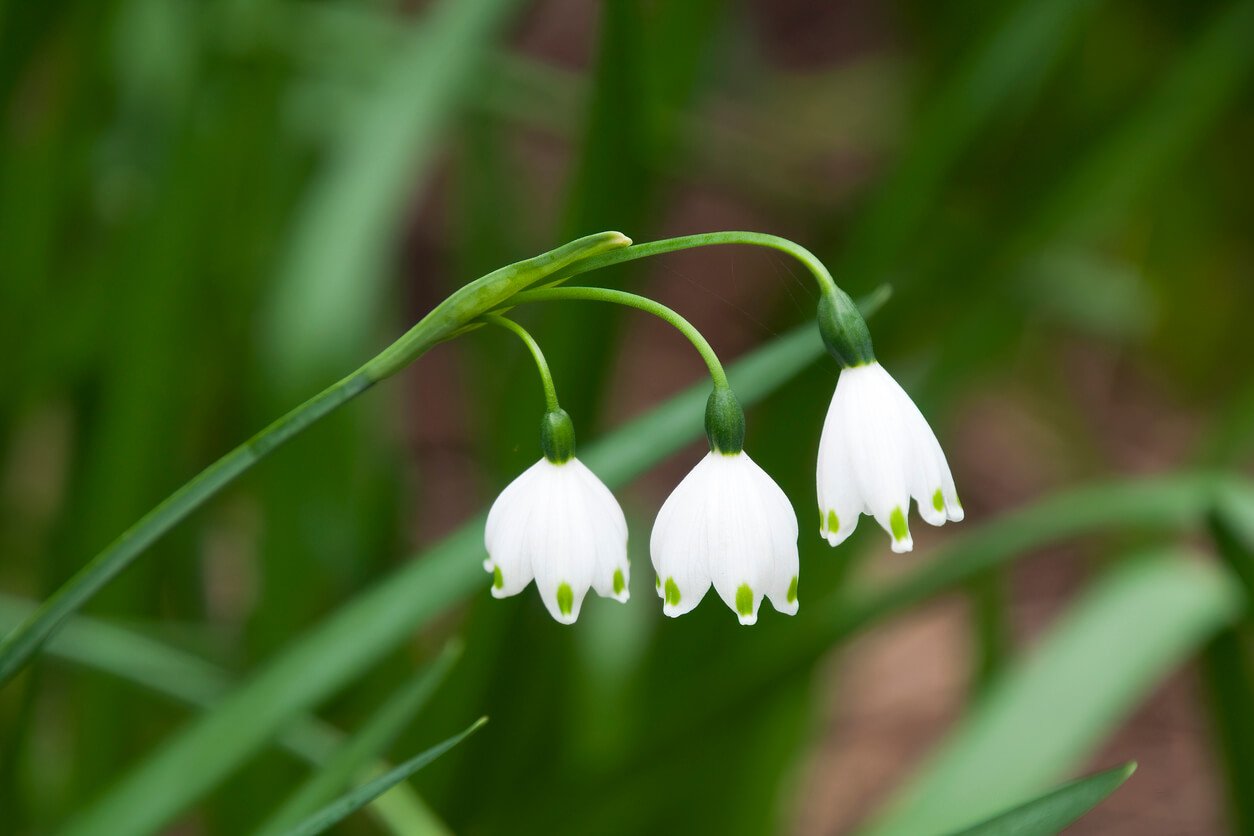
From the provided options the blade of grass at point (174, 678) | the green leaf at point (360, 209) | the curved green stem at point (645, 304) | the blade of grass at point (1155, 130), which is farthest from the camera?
the blade of grass at point (1155, 130)

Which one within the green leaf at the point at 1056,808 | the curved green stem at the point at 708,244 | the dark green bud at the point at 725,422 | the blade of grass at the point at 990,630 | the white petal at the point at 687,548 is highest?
the blade of grass at the point at 990,630

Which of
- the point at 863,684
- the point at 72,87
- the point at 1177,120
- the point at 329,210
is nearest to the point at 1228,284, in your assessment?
the point at 863,684

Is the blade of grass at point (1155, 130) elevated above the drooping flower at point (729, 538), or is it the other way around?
the blade of grass at point (1155, 130)

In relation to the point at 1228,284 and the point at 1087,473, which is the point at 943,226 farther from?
the point at 1228,284

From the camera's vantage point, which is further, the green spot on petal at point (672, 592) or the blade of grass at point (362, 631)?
the blade of grass at point (362, 631)

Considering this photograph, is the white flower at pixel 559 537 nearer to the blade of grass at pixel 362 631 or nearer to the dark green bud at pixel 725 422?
the dark green bud at pixel 725 422

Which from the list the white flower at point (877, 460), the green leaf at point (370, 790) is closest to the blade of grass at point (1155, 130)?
the white flower at point (877, 460)

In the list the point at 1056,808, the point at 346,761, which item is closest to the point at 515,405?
the point at 346,761

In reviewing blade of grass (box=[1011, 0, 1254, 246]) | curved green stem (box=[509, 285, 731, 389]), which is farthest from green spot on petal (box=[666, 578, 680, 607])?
blade of grass (box=[1011, 0, 1254, 246])
